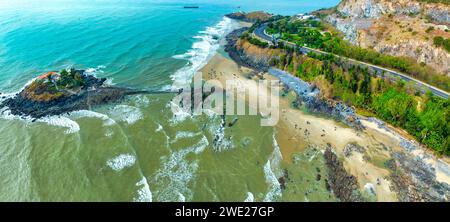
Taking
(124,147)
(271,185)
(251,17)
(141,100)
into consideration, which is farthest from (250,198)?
(251,17)

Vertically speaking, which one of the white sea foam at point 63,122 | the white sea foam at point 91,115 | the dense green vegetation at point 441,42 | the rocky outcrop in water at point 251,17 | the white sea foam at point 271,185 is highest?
the rocky outcrop in water at point 251,17

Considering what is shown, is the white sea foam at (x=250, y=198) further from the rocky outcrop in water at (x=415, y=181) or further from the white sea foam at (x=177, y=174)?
the rocky outcrop in water at (x=415, y=181)

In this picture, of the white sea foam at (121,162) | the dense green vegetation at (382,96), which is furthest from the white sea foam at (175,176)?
the dense green vegetation at (382,96)

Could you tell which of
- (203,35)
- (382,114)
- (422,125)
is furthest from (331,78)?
(203,35)

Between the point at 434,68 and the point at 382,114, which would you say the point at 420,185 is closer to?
the point at 382,114

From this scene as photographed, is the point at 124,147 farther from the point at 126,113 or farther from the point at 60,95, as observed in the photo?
the point at 60,95
